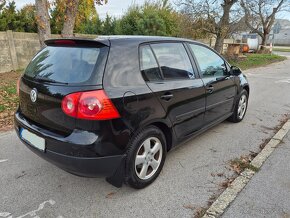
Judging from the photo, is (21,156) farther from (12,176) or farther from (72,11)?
(72,11)

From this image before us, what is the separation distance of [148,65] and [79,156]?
47.2 inches

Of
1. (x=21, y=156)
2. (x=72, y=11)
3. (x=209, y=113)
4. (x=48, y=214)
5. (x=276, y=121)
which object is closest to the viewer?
(x=48, y=214)

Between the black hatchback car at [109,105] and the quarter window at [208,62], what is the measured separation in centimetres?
36

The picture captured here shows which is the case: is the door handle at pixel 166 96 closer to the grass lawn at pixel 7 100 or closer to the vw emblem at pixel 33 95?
the vw emblem at pixel 33 95

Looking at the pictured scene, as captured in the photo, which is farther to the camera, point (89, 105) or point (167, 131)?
point (167, 131)

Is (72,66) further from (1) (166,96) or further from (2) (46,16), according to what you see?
(2) (46,16)

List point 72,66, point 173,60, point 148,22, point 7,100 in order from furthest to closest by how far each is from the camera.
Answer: point 148,22, point 7,100, point 173,60, point 72,66

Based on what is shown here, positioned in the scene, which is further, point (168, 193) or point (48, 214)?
point (168, 193)

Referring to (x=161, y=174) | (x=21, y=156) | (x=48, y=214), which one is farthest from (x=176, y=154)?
(x=21, y=156)

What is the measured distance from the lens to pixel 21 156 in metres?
3.59

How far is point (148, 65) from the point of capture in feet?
9.45

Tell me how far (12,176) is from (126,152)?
1.50 metres

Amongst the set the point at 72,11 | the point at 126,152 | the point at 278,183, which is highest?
the point at 72,11

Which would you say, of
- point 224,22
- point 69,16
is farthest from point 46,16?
point 224,22
